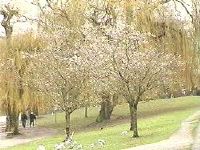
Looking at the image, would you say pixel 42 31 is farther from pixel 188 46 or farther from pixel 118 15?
pixel 188 46

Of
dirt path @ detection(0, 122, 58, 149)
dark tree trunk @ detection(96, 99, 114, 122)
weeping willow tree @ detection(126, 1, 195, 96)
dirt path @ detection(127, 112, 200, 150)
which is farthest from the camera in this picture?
dark tree trunk @ detection(96, 99, 114, 122)

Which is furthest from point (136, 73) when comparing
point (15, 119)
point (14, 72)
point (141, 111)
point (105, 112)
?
point (141, 111)

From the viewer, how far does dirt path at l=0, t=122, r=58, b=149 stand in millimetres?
41406

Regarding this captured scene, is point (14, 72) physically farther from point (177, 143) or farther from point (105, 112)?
point (177, 143)

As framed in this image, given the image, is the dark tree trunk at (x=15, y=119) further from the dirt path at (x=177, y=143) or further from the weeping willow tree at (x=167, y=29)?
the dirt path at (x=177, y=143)

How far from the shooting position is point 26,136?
45.9 m

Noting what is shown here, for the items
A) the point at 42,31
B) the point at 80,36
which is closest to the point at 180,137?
the point at 80,36

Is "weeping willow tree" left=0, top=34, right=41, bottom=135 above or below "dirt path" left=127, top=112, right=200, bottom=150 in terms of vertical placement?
above

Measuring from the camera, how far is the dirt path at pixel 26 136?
136ft

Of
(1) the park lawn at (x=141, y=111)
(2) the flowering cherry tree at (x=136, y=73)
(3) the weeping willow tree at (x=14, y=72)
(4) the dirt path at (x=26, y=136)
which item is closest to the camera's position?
(2) the flowering cherry tree at (x=136, y=73)

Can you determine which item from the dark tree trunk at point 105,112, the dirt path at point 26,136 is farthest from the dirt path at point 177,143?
the dark tree trunk at point 105,112

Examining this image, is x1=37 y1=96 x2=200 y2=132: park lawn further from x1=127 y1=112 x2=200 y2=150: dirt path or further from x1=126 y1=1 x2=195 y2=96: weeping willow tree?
x1=127 y1=112 x2=200 y2=150: dirt path

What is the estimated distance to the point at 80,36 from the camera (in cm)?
4569

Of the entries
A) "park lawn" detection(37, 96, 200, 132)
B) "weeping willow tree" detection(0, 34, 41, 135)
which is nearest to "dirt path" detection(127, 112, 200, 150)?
"park lawn" detection(37, 96, 200, 132)
